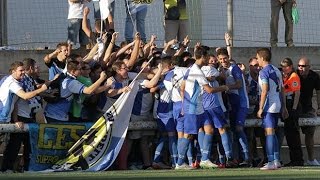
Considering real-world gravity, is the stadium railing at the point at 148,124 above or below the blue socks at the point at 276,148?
above

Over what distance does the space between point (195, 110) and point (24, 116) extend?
9.27 ft

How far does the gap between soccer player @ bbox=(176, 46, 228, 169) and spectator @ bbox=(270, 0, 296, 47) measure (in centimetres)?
456

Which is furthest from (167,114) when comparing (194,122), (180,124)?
(194,122)

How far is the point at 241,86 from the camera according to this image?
2070cm

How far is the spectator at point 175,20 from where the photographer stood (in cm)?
2366

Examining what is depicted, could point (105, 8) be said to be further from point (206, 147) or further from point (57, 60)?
point (206, 147)

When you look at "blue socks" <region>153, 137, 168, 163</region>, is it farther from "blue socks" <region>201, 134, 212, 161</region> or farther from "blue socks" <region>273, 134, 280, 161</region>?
"blue socks" <region>273, 134, 280, 161</region>

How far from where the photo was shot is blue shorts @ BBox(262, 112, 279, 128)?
20406 millimetres

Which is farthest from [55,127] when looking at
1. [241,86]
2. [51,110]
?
[241,86]

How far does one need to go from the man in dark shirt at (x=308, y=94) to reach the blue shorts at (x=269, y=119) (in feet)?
4.48

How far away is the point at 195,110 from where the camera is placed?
20328mm

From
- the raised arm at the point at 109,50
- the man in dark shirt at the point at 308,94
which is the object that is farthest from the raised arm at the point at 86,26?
the man in dark shirt at the point at 308,94

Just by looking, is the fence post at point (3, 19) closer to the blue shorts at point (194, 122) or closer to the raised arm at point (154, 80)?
the raised arm at point (154, 80)

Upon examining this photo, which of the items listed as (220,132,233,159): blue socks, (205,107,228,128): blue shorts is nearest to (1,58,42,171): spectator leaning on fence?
(205,107,228,128): blue shorts
